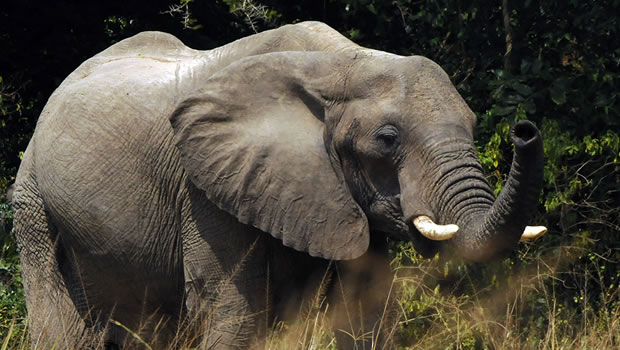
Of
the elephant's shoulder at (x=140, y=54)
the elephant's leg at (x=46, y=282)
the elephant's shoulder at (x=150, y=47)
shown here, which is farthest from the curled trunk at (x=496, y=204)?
the elephant's leg at (x=46, y=282)

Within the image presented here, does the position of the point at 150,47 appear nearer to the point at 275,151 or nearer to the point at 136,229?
the point at 136,229

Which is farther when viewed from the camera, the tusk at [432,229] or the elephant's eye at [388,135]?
the elephant's eye at [388,135]

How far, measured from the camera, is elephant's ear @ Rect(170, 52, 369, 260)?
5.40 metres

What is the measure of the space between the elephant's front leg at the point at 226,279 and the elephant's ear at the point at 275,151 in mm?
152

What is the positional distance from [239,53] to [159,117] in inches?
18.1

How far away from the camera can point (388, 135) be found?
5184 millimetres

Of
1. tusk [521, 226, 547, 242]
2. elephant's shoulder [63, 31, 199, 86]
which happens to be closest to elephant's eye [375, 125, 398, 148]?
tusk [521, 226, 547, 242]

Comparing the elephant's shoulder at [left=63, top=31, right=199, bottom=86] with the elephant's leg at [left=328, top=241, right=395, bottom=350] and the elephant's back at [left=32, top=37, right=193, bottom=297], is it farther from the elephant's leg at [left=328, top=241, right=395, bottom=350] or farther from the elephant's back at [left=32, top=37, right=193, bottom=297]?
the elephant's leg at [left=328, top=241, right=395, bottom=350]

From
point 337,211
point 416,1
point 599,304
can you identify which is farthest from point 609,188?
point 337,211

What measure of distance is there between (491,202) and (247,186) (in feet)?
3.53

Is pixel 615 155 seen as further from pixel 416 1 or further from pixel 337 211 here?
pixel 337 211

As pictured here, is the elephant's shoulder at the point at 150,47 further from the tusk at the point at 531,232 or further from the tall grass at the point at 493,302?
the tusk at the point at 531,232

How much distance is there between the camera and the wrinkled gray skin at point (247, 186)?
5145 millimetres

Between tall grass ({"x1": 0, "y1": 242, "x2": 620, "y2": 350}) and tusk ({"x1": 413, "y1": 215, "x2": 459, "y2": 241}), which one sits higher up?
tusk ({"x1": 413, "y1": 215, "x2": 459, "y2": 241})
